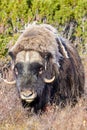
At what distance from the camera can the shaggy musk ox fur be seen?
17.9 ft

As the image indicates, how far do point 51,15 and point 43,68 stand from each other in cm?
519

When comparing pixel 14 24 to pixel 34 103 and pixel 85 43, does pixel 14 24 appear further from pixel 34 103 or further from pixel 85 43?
pixel 34 103

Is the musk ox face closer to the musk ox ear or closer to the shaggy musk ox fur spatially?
the shaggy musk ox fur

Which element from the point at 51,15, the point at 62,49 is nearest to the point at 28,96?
the point at 62,49

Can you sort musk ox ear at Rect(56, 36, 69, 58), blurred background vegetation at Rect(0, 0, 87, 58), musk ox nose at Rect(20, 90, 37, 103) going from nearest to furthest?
musk ox nose at Rect(20, 90, 37, 103), musk ox ear at Rect(56, 36, 69, 58), blurred background vegetation at Rect(0, 0, 87, 58)

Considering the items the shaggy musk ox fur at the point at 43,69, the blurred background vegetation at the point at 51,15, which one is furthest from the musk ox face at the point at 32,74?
the blurred background vegetation at the point at 51,15

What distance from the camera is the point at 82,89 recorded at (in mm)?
6258

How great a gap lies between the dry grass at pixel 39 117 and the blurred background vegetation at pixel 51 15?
180 inches

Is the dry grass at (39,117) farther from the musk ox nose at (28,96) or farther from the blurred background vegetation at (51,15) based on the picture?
the blurred background vegetation at (51,15)

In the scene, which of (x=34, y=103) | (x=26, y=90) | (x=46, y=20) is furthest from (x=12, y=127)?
(x=46, y=20)

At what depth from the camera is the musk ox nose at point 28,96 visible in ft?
17.4

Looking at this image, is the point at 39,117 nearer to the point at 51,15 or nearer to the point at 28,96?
the point at 28,96

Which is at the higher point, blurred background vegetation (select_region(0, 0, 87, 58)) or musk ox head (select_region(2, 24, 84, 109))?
musk ox head (select_region(2, 24, 84, 109))

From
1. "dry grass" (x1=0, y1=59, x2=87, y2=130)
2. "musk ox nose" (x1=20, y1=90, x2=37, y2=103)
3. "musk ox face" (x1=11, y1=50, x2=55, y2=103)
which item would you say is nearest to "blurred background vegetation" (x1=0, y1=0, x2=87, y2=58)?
"dry grass" (x1=0, y1=59, x2=87, y2=130)
